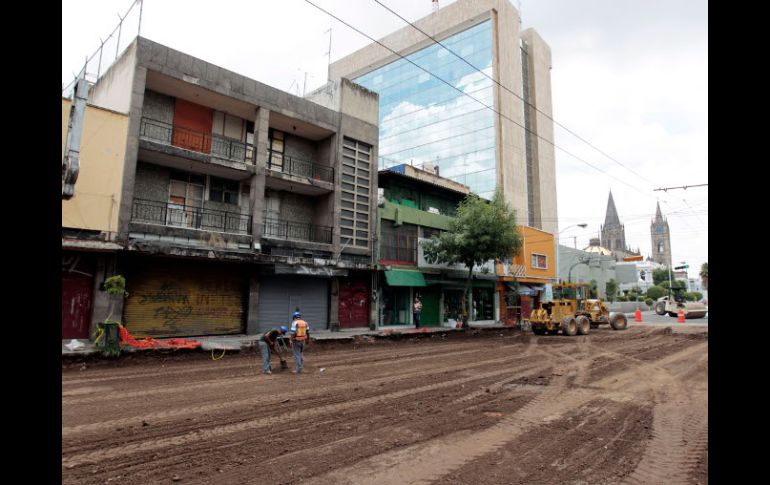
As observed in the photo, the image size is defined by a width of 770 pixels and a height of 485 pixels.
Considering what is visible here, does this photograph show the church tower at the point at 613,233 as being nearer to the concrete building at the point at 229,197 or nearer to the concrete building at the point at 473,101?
the concrete building at the point at 473,101

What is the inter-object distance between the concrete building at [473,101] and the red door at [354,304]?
107 ft

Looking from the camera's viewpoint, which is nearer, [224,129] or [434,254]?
[224,129]

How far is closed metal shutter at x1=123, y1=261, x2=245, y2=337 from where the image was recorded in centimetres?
1630

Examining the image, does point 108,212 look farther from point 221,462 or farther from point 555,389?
point 555,389

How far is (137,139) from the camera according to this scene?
53.0 ft

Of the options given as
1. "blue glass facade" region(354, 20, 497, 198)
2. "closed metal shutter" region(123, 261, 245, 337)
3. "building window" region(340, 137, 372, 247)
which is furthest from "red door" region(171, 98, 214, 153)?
"blue glass facade" region(354, 20, 497, 198)

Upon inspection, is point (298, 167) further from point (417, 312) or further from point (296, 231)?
point (417, 312)

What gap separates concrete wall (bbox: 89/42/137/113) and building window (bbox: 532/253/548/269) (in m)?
31.6

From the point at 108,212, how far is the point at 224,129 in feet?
22.6

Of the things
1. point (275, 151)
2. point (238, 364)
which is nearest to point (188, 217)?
point (275, 151)

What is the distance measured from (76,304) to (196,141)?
8.19 metres

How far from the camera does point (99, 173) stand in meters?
15.3
